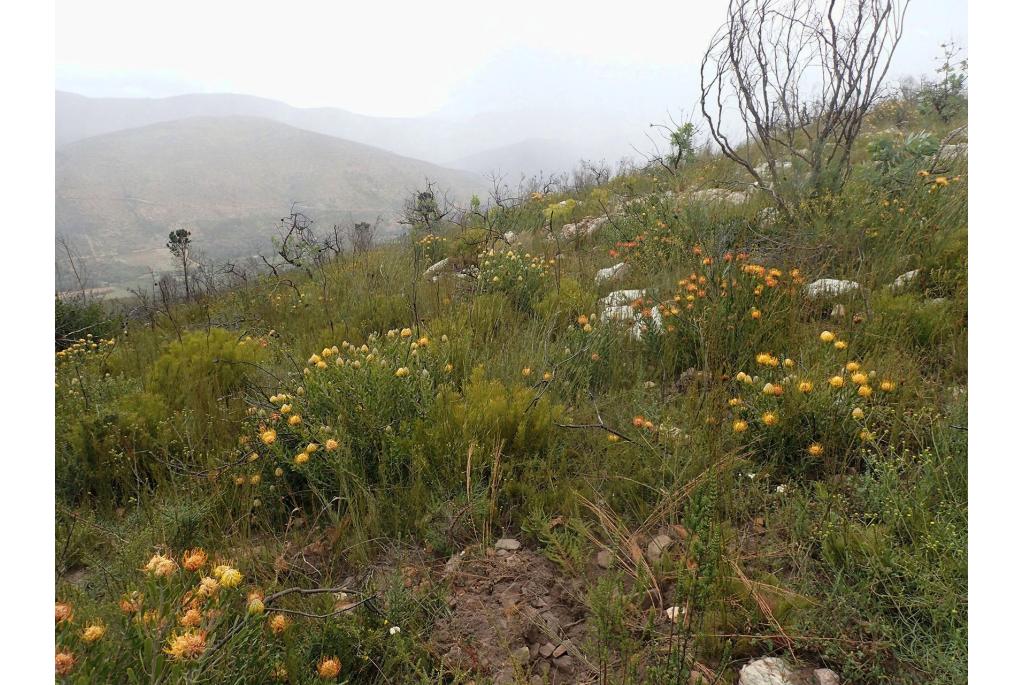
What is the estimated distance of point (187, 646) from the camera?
101 centimetres

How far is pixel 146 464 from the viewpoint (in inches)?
98.3

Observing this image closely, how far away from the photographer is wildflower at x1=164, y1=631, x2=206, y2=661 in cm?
100

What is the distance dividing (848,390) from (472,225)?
6.32 meters

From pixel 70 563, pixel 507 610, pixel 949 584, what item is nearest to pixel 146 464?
pixel 70 563

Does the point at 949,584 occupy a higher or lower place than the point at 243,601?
higher

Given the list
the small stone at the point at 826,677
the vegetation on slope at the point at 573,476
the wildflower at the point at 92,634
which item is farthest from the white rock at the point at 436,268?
the small stone at the point at 826,677

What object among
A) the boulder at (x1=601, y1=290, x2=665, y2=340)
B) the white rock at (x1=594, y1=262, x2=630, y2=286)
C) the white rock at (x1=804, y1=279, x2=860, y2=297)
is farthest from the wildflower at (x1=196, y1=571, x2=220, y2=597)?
the white rock at (x1=594, y1=262, x2=630, y2=286)

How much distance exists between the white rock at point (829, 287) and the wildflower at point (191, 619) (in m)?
3.50

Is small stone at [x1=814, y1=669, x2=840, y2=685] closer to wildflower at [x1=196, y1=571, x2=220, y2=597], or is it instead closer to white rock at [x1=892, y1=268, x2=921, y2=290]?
wildflower at [x1=196, y1=571, x2=220, y2=597]

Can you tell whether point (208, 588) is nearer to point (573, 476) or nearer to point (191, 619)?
point (191, 619)

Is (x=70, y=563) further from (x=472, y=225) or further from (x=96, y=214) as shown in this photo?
(x=96, y=214)

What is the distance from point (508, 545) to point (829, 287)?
2.77 m

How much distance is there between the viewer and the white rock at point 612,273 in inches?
177

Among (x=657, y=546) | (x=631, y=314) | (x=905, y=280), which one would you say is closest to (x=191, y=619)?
(x=657, y=546)
